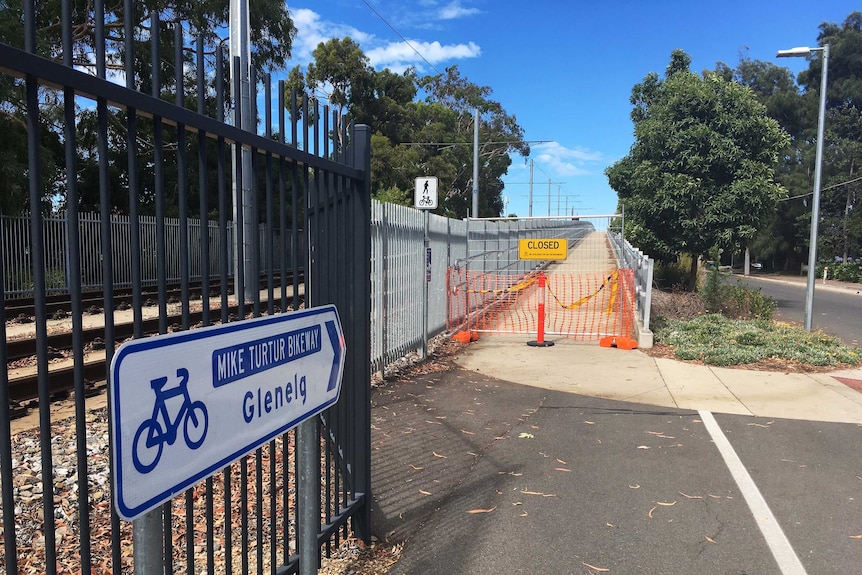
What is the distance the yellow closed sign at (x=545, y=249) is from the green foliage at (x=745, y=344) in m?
2.49

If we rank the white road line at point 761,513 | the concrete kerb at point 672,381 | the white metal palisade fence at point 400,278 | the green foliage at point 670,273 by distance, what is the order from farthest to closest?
the green foliage at point 670,273, the white metal palisade fence at point 400,278, the concrete kerb at point 672,381, the white road line at point 761,513

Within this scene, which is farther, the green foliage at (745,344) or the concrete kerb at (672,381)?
the green foliage at (745,344)

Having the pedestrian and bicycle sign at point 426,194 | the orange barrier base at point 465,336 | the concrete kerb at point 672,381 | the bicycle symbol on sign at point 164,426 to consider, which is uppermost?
the pedestrian and bicycle sign at point 426,194

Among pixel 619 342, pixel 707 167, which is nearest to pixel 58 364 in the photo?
pixel 619 342

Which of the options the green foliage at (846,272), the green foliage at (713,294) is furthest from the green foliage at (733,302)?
the green foliage at (846,272)

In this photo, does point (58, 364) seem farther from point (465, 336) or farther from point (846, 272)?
point (846, 272)

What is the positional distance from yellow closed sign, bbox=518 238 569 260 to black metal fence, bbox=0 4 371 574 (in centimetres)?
826

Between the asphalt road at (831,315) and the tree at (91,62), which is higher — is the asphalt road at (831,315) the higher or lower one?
the lower one

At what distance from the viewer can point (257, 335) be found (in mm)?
1996

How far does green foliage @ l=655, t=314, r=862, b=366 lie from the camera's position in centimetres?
927

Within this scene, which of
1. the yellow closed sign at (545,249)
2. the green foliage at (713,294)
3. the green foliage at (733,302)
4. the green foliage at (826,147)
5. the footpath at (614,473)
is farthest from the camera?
the green foliage at (826,147)

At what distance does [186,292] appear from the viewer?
2.07 meters

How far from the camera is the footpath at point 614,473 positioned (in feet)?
12.0

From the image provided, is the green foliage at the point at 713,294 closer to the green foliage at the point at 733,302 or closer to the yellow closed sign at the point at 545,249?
the green foliage at the point at 733,302
